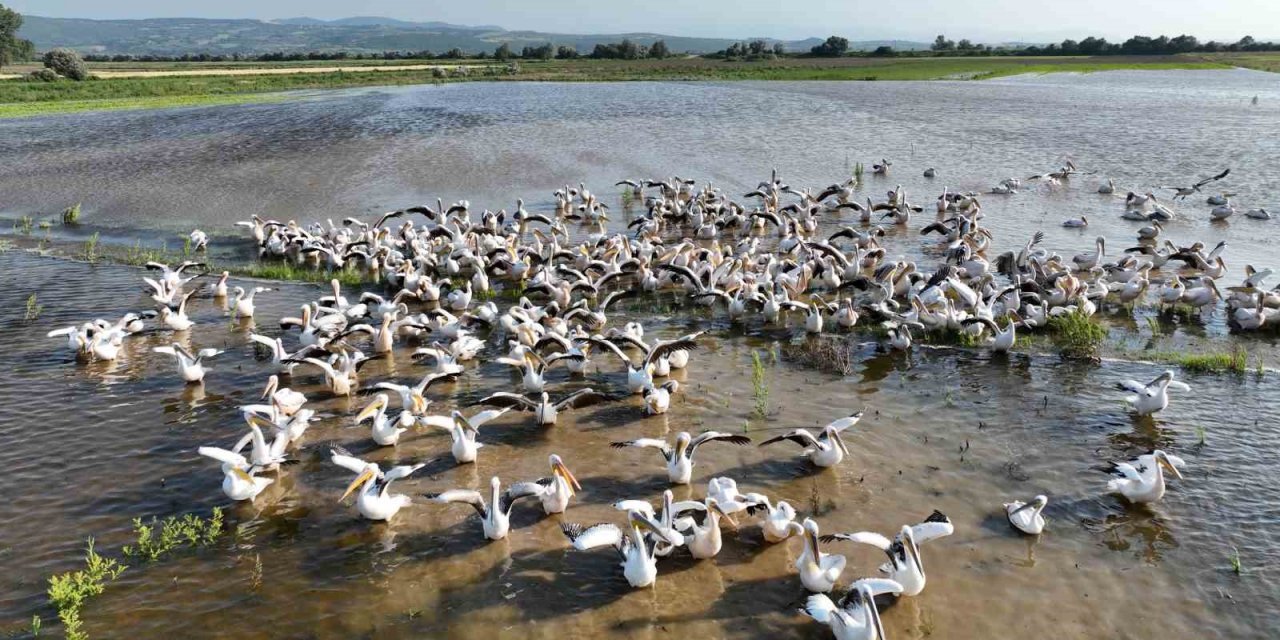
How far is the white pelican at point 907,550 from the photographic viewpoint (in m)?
7.51

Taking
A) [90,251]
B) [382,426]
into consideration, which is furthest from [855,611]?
[90,251]

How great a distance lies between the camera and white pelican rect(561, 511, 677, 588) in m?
7.84

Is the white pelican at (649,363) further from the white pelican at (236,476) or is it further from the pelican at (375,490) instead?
the white pelican at (236,476)

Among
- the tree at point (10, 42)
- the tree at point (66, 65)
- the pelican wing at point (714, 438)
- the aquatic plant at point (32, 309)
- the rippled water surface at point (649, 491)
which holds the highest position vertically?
the tree at point (10, 42)

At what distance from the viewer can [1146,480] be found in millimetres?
8875

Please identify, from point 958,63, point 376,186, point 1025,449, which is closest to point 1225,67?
point 958,63

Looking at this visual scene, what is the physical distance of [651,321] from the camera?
15211 millimetres

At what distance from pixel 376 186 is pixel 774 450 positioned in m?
21.8

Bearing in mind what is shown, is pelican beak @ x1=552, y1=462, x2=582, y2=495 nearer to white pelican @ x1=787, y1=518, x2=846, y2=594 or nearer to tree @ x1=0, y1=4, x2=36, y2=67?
white pelican @ x1=787, y1=518, x2=846, y2=594

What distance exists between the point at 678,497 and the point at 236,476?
4644 mm

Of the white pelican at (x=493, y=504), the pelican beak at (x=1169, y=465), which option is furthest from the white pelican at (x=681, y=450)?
the pelican beak at (x=1169, y=465)

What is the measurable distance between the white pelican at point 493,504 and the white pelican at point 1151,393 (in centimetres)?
741

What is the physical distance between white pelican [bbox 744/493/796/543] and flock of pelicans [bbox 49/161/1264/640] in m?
0.02

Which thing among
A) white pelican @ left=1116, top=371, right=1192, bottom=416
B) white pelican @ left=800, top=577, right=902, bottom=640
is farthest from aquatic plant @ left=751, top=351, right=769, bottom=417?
white pelican @ left=1116, top=371, right=1192, bottom=416
